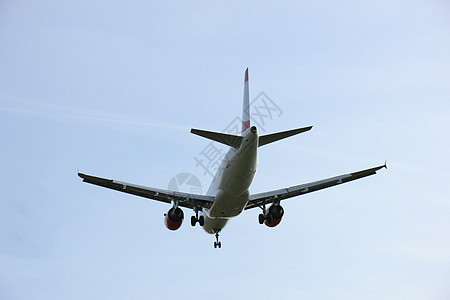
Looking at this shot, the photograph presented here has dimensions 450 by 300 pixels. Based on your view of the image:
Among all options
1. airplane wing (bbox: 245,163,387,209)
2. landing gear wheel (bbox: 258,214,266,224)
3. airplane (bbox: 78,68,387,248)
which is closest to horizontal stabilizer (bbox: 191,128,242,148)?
airplane (bbox: 78,68,387,248)

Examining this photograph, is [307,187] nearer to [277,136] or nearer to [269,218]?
[269,218]

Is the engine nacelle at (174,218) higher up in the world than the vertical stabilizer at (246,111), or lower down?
lower down

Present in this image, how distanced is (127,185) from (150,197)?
3.46 metres

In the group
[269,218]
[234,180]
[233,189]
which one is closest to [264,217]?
[269,218]

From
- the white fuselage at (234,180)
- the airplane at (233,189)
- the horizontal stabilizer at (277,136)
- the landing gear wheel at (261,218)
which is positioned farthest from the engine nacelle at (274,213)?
the horizontal stabilizer at (277,136)

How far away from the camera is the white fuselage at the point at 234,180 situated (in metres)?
34.0

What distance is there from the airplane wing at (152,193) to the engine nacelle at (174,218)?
97 centimetres

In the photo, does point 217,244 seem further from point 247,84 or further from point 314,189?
point 247,84

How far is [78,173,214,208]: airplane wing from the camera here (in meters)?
39.1

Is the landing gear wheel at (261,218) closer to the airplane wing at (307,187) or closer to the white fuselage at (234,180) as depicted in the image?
the airplane wing at (307,187)

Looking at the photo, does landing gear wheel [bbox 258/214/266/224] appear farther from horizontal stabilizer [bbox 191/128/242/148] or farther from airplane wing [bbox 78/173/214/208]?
horizontal stabilizer [bbox 191/128/242/148]

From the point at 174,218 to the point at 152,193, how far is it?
2.57m

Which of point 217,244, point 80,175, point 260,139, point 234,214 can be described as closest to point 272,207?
point 234,214

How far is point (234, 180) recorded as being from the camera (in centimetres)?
3569
